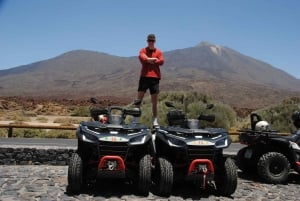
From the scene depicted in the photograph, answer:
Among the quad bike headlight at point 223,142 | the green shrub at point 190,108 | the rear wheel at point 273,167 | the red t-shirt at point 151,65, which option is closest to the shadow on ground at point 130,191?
the quad bike headlight at point 223,142

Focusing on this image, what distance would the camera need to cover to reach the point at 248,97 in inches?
4589

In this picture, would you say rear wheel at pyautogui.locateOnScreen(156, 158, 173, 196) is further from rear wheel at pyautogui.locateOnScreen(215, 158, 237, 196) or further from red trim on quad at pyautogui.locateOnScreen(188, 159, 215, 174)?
rear wheel at pyautogui.locateOnScreen(215, 158, 237, 196)

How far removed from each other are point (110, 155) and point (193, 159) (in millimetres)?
1401

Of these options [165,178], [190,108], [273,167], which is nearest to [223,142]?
[165,178]

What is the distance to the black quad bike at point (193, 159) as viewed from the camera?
755 centimetres

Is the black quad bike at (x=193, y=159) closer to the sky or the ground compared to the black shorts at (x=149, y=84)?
closer to the ground

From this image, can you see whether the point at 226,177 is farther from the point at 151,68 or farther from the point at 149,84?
the point at 151,68

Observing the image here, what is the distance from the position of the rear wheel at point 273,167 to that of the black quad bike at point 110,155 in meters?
2.59

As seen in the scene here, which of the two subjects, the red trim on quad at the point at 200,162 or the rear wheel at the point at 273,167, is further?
the rear wheel at the point at 273,167

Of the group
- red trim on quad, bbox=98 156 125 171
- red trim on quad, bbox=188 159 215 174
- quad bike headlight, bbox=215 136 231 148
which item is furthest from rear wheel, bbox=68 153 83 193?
quad bike headlight, bbox=215 136 231 148

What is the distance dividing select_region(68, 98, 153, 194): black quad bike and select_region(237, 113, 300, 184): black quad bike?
2641 mm

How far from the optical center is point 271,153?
9062mm

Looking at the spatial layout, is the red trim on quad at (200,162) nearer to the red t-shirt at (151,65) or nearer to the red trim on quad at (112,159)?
the red trim on quad at (112,159)

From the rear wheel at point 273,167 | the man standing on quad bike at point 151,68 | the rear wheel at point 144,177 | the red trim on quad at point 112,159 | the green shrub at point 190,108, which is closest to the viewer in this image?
the red trim on quad at point 112,159
